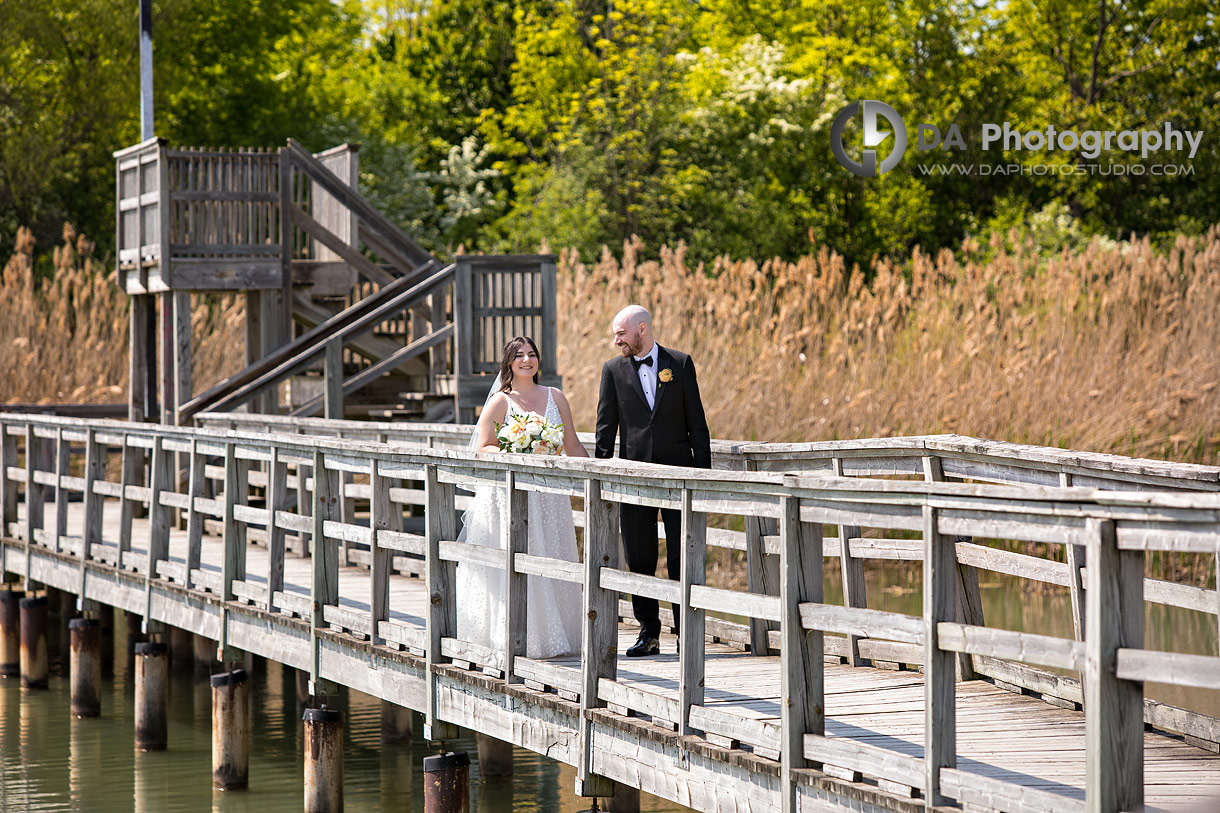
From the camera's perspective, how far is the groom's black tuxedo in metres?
7.55

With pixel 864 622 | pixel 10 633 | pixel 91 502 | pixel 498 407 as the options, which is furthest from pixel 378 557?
pixel 10 633

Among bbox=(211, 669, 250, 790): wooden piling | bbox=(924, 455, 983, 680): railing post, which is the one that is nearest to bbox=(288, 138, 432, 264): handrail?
bbox=(211, 669, 250, 790): wooden piling

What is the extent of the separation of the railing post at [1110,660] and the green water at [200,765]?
18.5 ft

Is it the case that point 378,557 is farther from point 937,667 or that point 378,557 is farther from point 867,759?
point 937,667

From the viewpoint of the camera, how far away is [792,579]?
5.60 meters

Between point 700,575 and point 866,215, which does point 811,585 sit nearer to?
point 700,575

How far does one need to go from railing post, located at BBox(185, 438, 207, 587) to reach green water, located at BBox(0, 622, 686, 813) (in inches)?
53.5

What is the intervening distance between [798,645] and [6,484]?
10502 mm

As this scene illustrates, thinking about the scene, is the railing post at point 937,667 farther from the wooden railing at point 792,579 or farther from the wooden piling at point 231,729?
the wooden piling at point 231,729

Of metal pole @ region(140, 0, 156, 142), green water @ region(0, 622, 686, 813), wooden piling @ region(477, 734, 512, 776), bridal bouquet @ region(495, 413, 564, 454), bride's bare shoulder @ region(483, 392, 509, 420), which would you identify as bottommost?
green water @ region(0, 622, 686, 813)

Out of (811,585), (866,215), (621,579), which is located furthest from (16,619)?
(866,215)

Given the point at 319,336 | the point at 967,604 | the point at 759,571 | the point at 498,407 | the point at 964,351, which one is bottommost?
the point at 967,604

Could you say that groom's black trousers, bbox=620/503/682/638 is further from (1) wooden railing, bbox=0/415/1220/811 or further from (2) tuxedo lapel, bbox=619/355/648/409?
(2) tuxedo lapel, bbox=619/355/648/409

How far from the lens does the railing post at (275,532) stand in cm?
972
